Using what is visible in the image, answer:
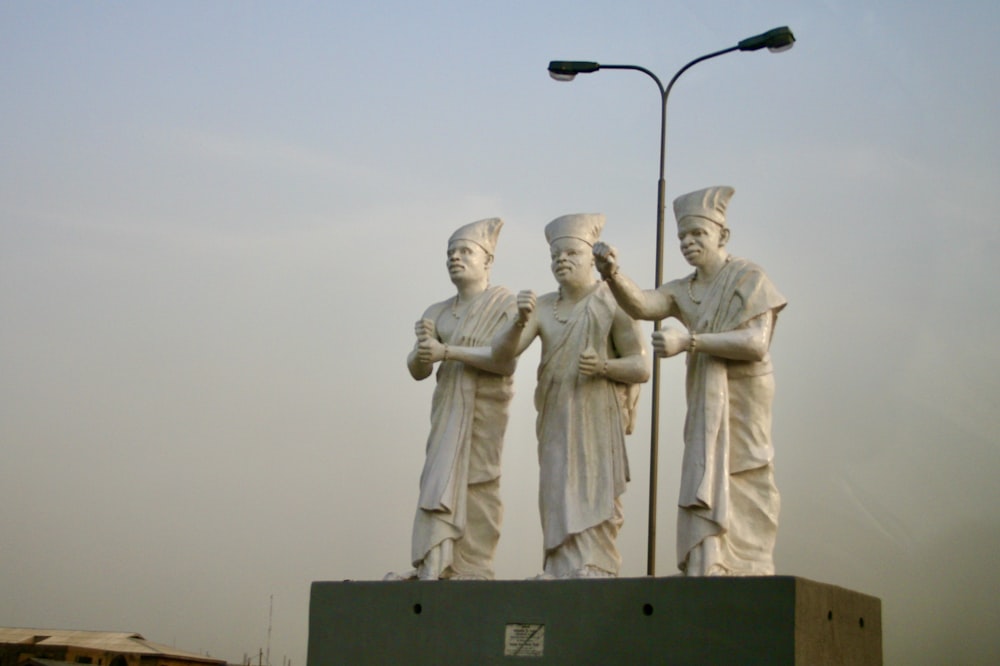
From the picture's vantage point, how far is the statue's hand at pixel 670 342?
981cm

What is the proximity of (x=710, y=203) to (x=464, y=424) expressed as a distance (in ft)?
8.70

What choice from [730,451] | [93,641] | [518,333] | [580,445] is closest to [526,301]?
[518,333]

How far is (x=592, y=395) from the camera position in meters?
10.7

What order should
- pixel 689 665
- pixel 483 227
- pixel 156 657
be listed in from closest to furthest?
pixel 689 665 < pixel 483 227 < pixel 156 657

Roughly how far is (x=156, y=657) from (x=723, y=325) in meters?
17.8

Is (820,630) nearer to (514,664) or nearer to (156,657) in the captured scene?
(514,664)

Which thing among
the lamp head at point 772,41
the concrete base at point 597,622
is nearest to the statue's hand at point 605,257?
the concrete base at point 597,622

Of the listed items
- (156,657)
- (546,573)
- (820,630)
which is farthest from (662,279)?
(156,657)

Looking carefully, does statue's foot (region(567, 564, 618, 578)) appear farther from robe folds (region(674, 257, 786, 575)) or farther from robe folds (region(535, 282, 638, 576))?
robe folds (region(674, 257, 786, 575))

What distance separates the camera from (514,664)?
32.1 ft

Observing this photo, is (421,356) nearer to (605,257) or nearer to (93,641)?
(605,257)

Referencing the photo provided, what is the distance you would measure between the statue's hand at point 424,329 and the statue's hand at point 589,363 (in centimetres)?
142

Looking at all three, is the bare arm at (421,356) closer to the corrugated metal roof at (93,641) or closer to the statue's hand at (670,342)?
the statue's hand at (670,342)

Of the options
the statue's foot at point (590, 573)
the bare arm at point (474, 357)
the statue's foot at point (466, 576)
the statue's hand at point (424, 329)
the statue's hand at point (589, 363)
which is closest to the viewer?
the statue's foot at point (590, 573)
